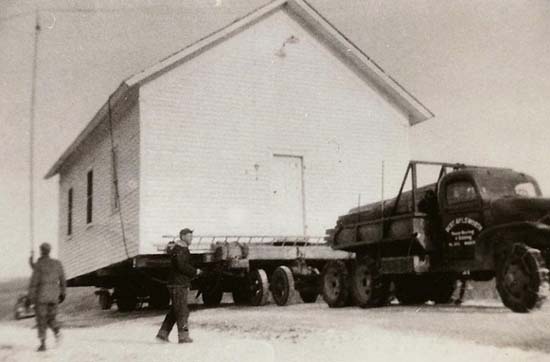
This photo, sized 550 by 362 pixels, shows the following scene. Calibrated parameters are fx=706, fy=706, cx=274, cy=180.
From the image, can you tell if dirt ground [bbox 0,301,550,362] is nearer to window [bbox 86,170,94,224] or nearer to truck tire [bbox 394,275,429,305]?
truck tire [bbox 394,275,429,305]

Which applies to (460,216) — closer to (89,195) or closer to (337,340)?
(337,340)

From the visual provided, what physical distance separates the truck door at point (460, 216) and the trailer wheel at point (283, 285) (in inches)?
141

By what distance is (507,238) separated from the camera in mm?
9938

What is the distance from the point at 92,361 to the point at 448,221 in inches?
239

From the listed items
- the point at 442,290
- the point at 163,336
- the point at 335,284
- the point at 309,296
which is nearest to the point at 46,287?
the point at 163,336

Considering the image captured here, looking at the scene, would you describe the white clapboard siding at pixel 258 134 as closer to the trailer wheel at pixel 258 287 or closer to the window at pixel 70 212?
the trailer wheel at pixel 258 287

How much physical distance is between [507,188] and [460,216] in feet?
2.79

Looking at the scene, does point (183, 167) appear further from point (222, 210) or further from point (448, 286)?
point (448, 286)

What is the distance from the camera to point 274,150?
17109 millimetres

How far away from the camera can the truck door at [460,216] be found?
10.8 meters

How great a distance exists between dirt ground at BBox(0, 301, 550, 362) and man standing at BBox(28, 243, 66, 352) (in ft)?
1.38

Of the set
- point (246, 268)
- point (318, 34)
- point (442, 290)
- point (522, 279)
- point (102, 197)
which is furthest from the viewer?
point (102, 197)

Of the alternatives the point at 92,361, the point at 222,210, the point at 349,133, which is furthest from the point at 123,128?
the point at 92,361

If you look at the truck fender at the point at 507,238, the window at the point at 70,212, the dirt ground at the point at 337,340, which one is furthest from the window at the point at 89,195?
the truck fender at the point at 507,238
